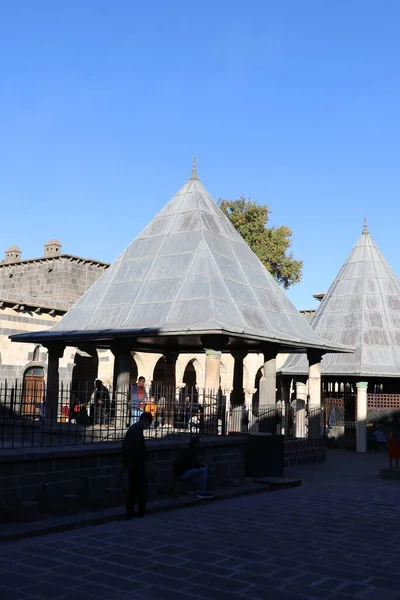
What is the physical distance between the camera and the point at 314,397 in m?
16.9

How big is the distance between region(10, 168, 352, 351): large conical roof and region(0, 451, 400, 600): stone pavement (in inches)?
160

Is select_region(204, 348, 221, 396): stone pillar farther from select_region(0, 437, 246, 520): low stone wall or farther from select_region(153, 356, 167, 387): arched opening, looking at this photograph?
select_region(153, 356, 167, 387): arched opening

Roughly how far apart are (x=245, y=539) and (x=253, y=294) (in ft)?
25.0

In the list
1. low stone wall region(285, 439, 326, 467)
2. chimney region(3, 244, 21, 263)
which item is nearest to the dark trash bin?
low stone wall region(285, 439, 326, 467)

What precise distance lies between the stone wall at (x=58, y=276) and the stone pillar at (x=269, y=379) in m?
16.1

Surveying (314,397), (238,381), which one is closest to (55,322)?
(238,381)

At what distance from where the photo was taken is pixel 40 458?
811 cm

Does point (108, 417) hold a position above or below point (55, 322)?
below

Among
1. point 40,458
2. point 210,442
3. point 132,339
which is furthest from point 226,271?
point 40,458

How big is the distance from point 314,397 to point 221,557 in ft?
35.2

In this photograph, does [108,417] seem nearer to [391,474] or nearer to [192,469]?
[192,469]

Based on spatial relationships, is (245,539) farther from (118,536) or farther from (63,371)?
(63,371)

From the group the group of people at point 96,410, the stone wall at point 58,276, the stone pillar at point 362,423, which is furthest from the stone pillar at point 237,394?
the stone wall at point 58,276

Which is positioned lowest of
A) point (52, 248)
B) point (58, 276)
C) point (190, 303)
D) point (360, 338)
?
point (190, 303)
